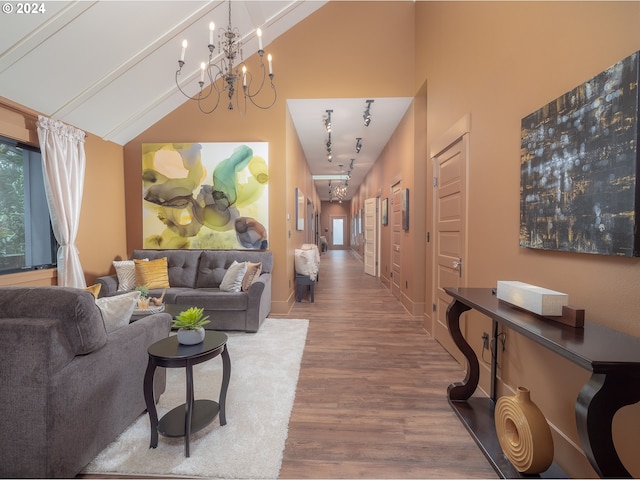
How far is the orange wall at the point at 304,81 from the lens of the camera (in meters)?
4.25

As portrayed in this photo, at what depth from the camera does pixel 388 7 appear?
13.9 ft

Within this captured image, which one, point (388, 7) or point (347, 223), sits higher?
point (388, 7)

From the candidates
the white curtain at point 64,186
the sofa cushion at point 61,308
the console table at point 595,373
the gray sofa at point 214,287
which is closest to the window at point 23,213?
the white curtain at point 64,186

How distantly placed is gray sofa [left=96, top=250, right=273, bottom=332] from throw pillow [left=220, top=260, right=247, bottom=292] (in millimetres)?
102

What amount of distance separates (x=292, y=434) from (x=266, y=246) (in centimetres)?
286

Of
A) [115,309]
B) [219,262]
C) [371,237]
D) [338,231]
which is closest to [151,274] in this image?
[219,262]

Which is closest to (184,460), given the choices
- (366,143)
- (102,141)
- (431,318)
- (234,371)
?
(234,371)

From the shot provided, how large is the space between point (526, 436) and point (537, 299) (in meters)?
0.66

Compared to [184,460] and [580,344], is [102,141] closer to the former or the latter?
[184,460]

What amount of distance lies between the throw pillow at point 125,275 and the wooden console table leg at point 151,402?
2632mm

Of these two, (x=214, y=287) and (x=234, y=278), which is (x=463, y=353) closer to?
(x=234, y=278)

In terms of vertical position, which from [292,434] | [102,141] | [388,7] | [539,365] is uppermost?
[388,7]

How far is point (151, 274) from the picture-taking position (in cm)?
394

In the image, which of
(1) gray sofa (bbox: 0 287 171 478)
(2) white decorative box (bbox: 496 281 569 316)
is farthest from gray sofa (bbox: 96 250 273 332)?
(2) white decorative box (bbox: 496 281 569 316)
